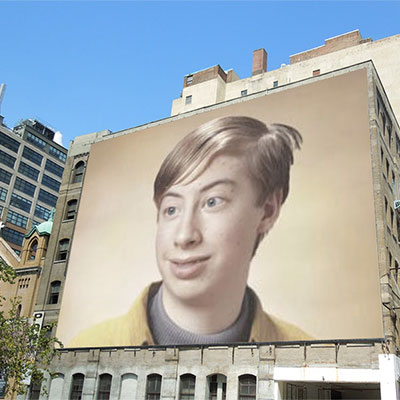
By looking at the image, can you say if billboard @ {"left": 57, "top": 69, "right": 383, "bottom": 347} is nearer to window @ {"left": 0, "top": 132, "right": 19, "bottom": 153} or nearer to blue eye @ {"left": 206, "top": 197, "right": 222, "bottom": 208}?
blue eye @ {"left": 206, "top": 197, "right": 222, "bottom": 208}

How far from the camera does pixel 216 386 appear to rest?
31.1 m

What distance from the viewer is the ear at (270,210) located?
1314 inches

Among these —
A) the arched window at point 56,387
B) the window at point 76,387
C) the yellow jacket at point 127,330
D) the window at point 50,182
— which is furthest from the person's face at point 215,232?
the window at point 50,182

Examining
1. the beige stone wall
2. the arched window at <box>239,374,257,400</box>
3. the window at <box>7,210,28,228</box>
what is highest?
the window at <box>7,210,28,228</box>

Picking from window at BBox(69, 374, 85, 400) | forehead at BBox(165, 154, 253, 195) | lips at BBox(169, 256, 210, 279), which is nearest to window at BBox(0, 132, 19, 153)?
window at BBox(69, 374, 85, 400)

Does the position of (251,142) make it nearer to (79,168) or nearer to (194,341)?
(194,341)

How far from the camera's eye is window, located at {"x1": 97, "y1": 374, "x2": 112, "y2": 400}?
34.4 m

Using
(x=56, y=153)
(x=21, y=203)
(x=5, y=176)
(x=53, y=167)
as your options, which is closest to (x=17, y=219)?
(x=21, y=203)

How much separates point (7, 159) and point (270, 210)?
6954 centimetres

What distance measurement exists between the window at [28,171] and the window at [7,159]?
173 cm

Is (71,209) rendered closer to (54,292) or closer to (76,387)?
(54,292)

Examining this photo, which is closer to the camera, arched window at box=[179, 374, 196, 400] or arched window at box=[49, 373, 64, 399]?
arched window at box=[179, 374, 196, 400]

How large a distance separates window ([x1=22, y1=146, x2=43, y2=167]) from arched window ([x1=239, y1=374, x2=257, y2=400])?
2986 inches

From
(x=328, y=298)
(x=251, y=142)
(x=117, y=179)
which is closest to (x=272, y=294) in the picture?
(x=328, y=298)
